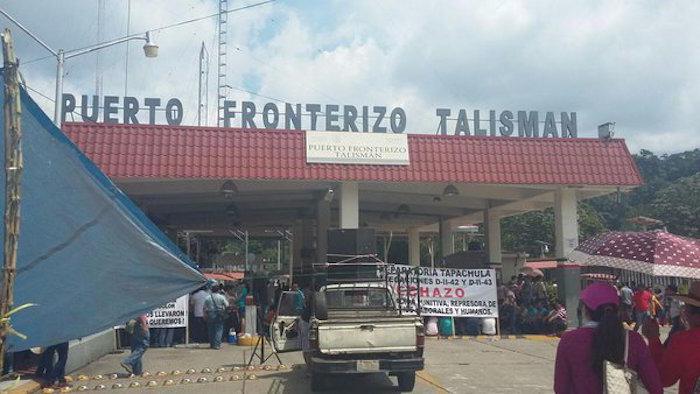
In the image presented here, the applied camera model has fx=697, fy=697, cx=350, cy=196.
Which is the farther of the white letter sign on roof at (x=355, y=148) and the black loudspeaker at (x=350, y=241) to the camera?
the white letter sign on roof at (x=355, y=148)

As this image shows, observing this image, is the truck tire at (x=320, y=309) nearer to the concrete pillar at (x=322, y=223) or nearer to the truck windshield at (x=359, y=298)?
the truck windshield at (x=359, y=298)

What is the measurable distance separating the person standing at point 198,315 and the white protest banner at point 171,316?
26 centimetres

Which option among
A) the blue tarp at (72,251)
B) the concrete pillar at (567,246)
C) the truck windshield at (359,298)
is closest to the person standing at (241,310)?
the truck windshield at (359,298)

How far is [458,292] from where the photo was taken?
64.7 ft

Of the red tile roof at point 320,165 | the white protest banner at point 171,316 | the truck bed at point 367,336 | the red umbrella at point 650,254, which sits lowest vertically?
the white protest banner at point 171,316

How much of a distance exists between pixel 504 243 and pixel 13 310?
6474cm

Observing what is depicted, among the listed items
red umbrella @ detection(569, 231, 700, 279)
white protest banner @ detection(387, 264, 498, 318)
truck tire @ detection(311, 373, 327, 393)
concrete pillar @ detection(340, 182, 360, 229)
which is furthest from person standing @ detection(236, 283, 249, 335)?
red umbrella @ detection(569, 231, 700, 279)

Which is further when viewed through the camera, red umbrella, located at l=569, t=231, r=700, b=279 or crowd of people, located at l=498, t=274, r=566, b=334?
crowd of people, located at l=498, t=274, r=566, b=334

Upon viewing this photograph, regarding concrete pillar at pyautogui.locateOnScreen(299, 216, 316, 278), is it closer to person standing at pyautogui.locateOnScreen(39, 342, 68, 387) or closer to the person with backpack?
the person with backpack

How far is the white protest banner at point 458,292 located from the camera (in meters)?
19.5

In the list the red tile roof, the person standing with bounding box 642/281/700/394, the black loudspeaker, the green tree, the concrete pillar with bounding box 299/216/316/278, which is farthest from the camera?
the green tree

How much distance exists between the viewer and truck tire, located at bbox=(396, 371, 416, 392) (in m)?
10.7

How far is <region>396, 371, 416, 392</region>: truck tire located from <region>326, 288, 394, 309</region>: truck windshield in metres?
1.91

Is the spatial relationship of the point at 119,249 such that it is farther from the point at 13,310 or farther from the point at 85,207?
the point at 13,310
